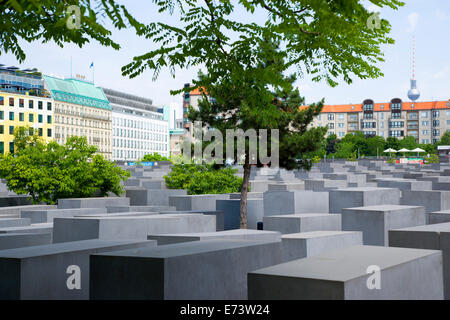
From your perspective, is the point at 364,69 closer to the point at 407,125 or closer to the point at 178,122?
the point at 407,125

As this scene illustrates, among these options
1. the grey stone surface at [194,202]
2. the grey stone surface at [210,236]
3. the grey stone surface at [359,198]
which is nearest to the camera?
the grey stone surface at [210,236]

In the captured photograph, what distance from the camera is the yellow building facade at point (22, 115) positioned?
8675 centimetres

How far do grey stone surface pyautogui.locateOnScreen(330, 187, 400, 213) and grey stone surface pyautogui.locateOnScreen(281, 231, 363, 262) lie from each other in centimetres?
549

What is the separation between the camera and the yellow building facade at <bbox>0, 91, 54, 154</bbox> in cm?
8675

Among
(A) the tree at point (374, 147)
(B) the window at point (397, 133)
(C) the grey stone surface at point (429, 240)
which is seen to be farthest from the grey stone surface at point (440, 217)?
(B) the window at point (397, 133)

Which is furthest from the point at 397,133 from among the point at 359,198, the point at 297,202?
the point at 359,198

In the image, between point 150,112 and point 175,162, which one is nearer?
point 175,162

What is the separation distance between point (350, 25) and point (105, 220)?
22.5ft

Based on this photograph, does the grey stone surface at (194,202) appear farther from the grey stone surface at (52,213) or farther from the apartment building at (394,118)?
the apartment building at (394,118)

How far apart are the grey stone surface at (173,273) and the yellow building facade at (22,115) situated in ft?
263

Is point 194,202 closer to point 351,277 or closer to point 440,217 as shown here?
point 440,217

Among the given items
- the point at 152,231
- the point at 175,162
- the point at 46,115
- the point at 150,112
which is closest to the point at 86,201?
the point at 152,231

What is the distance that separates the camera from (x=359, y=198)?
1577cm

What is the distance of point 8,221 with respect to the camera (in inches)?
553
